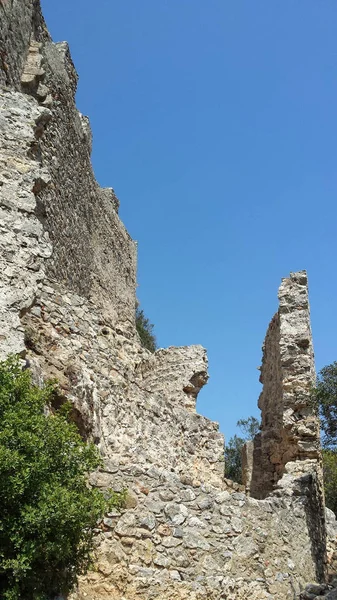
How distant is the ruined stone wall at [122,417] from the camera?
6297mm

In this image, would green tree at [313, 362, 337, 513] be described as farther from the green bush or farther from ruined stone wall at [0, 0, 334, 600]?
the green bush

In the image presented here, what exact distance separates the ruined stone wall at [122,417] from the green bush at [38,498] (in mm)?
845

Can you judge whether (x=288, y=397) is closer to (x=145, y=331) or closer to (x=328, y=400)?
(x=328, y=400)

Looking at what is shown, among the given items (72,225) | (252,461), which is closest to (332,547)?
(252,461)

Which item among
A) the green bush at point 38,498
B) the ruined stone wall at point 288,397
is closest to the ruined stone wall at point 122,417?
the ruined stone wall at point 288,397

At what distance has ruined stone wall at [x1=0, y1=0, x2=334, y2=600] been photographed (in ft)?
20.7

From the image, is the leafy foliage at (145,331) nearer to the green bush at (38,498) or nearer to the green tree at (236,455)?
the green tree at (236,455)

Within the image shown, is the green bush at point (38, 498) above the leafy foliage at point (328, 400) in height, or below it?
below

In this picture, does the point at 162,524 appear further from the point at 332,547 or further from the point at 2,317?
the point at 332,547

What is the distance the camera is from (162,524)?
6.60 m

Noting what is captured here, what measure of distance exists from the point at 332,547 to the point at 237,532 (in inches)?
207

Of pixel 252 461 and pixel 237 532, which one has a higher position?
pixel 252 461

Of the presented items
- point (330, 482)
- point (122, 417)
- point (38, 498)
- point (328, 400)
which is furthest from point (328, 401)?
point (330, 482)

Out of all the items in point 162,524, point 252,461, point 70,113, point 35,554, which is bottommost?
point 35,554
